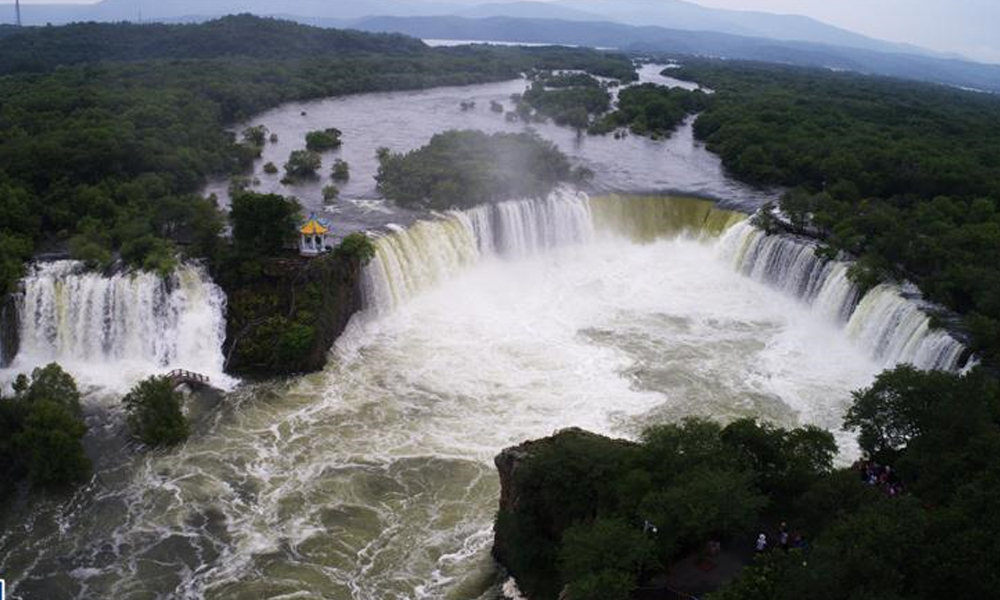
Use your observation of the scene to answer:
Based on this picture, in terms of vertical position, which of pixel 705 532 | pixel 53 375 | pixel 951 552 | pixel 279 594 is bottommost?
pixel 279 594

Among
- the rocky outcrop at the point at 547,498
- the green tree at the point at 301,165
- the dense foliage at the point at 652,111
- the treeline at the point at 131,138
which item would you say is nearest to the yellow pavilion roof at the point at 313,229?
the treeline at the point at 131,138

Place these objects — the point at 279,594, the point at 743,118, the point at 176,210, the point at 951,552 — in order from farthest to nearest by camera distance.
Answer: the point at 743,118, the point at 176,210, the point at 279,594, the point at 951,552

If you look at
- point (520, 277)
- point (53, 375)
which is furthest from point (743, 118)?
point (53, 375)

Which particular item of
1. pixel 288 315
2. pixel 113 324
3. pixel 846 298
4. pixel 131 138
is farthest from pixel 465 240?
pixel 131 138

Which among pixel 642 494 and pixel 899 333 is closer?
pixel 642 494

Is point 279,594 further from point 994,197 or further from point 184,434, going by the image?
point 994,197

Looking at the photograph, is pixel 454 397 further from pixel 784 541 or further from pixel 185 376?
pixel 784 541
